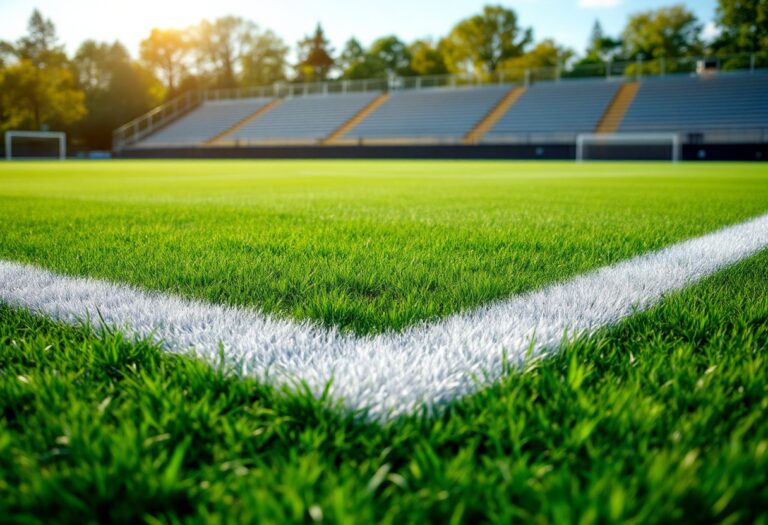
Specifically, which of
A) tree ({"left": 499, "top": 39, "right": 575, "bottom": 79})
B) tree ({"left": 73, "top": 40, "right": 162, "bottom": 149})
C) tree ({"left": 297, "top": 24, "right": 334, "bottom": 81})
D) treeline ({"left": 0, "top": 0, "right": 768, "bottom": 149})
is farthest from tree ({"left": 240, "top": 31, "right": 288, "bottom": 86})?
tree ({"left": 499, "top": 39, "right": 575, "bottom": 79})

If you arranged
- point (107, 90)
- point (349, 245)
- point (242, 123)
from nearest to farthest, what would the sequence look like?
1. point (349, 245)
2. point (242, 123)
3. point (107, 90)

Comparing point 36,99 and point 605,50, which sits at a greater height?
point 605,50

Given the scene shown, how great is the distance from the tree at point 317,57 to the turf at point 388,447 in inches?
2516

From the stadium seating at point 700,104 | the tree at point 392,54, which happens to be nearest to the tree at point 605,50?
the tree at point 392,54

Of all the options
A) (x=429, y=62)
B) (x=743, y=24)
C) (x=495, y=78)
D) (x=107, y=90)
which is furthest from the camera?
(x=429, y=62)

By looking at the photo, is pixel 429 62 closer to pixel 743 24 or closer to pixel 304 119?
pixel 743 24

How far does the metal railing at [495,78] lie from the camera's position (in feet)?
86.2

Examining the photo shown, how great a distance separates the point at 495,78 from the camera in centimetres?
3131

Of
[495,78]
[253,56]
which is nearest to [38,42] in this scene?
[253,56]

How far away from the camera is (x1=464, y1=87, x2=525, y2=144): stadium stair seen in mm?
26706

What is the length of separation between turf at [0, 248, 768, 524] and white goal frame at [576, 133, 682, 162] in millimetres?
22416

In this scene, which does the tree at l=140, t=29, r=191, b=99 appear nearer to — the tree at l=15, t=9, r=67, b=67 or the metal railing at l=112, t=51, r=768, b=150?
the tree at l=15, t=9, r=67, b=67

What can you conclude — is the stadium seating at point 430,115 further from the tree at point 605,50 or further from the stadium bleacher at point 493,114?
the tree at point 605,50

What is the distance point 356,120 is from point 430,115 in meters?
4.36
